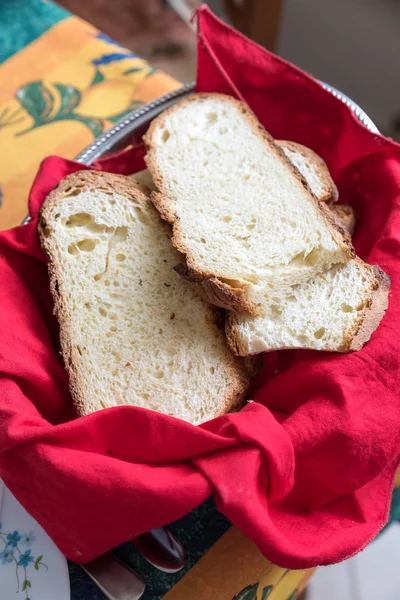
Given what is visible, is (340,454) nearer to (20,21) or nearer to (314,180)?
(314,180)

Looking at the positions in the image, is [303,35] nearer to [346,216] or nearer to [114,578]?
[346,216]

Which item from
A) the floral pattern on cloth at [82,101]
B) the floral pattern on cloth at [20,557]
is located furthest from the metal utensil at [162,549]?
the floral pattern on cloth at [82,101]

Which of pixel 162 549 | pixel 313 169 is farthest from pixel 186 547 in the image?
pixel 313 169

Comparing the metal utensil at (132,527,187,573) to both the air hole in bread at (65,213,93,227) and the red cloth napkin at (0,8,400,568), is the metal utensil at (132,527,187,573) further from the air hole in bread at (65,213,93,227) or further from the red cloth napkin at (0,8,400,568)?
the air hole in bread at (65,213,93,227)

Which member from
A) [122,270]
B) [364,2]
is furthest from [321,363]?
[364,2]

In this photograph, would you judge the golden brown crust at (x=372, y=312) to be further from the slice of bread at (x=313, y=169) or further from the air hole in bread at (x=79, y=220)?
the air hole in bread at (x=79, y=220)

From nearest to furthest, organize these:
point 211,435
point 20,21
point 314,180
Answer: point 211,435 → point 314,180 → point 20,21
